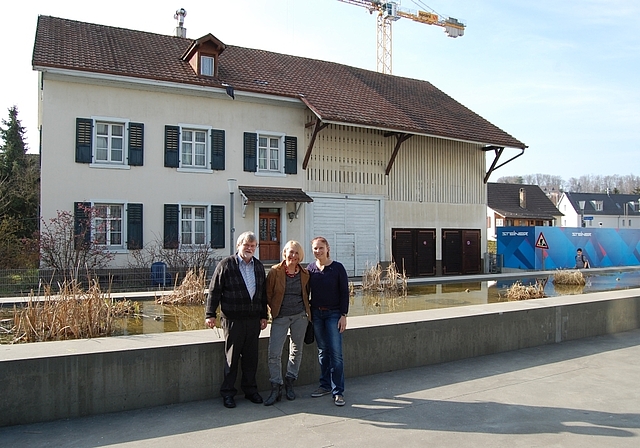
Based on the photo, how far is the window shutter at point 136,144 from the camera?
1955 cm

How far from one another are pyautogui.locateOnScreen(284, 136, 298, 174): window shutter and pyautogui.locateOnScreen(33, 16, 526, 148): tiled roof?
5.70ft

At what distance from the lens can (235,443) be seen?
15.0ft

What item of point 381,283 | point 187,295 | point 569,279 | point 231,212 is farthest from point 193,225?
point 569,279

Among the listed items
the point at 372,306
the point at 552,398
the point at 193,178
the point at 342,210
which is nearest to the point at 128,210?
the point at 193,178

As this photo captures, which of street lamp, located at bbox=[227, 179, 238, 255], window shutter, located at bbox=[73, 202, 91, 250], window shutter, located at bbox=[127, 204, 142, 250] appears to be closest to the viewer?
window shutter, located at bbox=[73, 202, 91, 250]

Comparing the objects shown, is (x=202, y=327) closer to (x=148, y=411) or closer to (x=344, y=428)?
(x=148, y=411)

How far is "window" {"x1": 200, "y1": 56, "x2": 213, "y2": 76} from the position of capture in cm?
2119

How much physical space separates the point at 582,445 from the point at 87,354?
4277 mm

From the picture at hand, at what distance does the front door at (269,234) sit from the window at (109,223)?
17.4 feet

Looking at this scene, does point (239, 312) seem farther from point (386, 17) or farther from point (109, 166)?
point (386, 17)

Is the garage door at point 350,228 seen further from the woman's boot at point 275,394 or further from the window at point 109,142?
the woman's boot at point 275,394

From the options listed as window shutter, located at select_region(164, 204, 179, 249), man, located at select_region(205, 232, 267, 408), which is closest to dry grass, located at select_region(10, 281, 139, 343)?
man, located at select_region(205, 232, 267, 408)

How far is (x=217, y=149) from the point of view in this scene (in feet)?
69.2

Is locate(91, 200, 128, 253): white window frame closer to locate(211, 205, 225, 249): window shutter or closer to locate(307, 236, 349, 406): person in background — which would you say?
locate(211, 205, 225, 249): window shutter
